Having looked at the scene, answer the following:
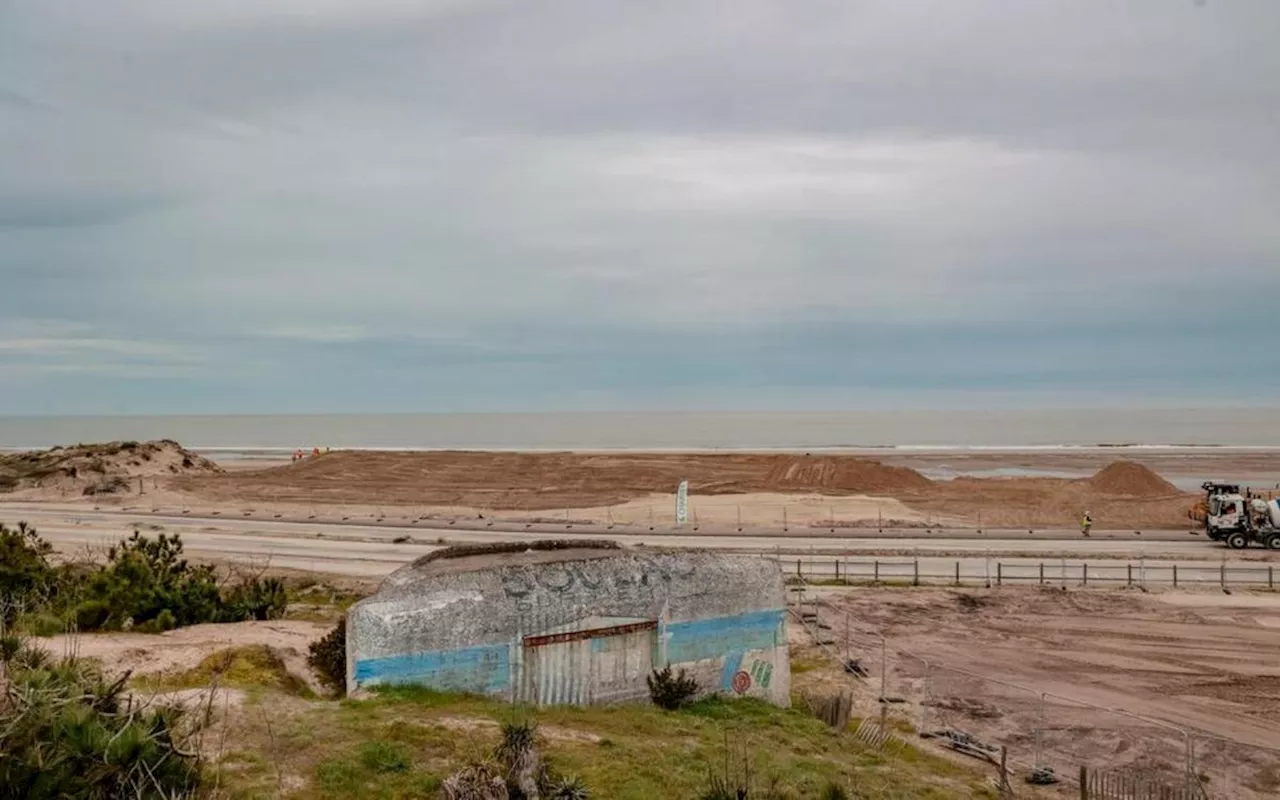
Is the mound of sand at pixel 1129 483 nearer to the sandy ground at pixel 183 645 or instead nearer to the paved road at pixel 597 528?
the paved road at pixel 597 528

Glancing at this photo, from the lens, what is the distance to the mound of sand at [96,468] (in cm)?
6938

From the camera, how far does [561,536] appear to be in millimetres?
46219

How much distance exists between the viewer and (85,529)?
48688 millimetres

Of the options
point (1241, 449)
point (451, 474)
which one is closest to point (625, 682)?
point (451, 474)

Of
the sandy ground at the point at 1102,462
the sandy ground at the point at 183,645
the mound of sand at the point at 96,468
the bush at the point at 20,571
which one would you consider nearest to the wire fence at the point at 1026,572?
the sandy ground at the point at 183,645

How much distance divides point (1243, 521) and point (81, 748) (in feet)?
162

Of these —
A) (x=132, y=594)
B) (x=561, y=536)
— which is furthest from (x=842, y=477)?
(x=132, y=594)

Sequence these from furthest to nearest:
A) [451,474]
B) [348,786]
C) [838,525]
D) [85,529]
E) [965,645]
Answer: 1. [451,474]
2. [838,525]
3. [85,529]
4. [965,645]
5. [348,786]

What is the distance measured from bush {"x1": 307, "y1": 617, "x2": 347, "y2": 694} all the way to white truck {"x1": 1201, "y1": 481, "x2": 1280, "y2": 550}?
42.5 meters

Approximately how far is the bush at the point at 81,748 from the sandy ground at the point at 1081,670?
15271 mm

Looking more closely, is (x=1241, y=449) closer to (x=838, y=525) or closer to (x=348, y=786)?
(x=838, y=525)

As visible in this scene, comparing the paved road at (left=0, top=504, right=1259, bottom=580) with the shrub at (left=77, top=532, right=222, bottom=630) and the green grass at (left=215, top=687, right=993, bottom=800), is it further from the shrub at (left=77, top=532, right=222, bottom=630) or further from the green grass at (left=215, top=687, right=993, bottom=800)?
the green grass at (left=215, top=687, right=993, bottom=800)

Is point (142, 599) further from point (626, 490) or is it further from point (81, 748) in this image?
point (626, 490)

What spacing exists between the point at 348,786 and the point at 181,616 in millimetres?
13303
